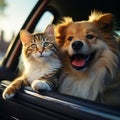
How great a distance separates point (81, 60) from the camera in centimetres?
341

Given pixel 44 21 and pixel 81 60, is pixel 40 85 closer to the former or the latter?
pixel 81 60

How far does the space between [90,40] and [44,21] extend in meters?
1.08

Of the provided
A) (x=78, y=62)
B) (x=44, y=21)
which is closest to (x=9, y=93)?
(x=78, y=62)

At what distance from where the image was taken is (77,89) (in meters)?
3.43

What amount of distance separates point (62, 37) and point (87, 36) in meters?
0.24

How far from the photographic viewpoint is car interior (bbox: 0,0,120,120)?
258 cm

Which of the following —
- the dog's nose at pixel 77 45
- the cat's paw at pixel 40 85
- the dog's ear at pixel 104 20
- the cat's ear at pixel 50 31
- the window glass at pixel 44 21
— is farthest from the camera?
the window glass at pixel 44 21

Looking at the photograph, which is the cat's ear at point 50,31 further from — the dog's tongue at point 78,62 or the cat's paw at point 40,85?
the cat's paw at point 40,85

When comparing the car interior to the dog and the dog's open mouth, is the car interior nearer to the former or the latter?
the dog

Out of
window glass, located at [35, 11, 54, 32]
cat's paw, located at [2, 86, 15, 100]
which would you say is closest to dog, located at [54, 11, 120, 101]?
cat's paw, located at [2, 86, 15, 100]

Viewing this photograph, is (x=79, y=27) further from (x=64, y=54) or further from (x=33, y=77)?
(x=33, y=77)

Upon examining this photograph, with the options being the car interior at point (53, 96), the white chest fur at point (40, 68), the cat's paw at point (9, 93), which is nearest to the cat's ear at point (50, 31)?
the white chest fur at point (40, 68)

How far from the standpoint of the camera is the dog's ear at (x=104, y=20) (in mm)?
3445

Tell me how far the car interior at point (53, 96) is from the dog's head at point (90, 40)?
11 cm
